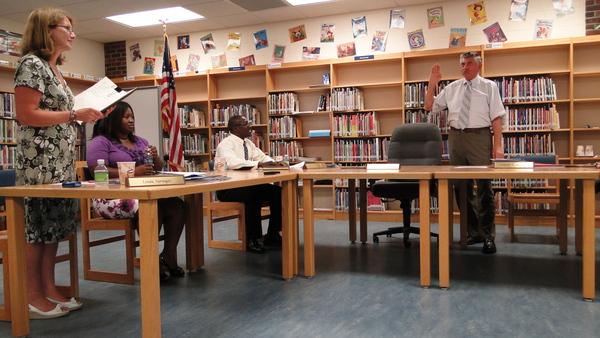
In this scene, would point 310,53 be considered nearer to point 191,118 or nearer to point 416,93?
point 416,93

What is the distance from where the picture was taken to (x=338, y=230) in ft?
15.7

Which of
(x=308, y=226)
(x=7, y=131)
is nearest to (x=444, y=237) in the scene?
(x=308, y=226)

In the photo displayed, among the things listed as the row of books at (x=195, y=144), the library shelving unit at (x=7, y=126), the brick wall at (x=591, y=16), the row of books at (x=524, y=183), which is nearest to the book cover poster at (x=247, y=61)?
the row of books at (x=195, y=144)

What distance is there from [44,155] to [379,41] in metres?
4.44

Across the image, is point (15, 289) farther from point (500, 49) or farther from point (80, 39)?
point (80, 39)

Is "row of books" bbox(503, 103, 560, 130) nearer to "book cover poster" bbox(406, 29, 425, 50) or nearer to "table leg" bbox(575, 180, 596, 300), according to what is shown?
"book cover poster" bbox(406, 29, 425, 50)

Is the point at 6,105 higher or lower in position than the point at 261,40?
lower

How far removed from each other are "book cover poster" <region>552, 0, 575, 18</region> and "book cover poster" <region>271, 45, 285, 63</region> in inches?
128

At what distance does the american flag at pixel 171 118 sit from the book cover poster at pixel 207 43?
3.79ft

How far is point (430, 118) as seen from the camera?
5.29 meters

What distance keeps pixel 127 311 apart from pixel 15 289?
0.53 meters

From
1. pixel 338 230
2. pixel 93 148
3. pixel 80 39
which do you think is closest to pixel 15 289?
pixel 93 148

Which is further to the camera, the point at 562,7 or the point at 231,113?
the point at 231,113

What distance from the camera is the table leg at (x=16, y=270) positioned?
1956 millimetres
